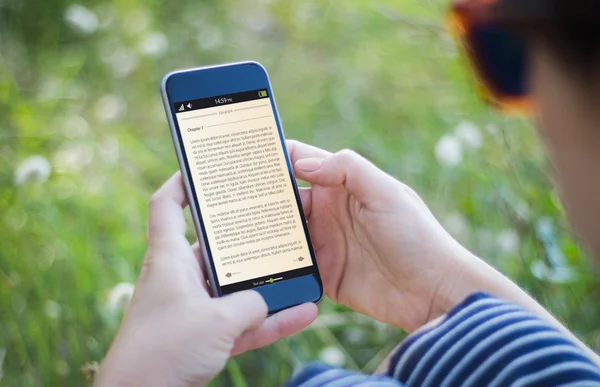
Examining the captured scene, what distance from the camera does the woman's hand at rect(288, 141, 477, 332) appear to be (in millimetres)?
708

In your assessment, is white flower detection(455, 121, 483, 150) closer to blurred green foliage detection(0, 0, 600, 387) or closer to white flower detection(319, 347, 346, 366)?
blurred green foliage detection(0, 0, 600, 387)

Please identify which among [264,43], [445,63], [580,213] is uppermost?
[264,43]

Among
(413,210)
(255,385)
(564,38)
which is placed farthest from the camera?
(255,385)

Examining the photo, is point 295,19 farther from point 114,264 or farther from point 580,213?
point 580,213

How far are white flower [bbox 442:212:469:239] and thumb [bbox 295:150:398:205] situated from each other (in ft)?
1.29

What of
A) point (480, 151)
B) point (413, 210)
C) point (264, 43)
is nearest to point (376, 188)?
point (413, 210)

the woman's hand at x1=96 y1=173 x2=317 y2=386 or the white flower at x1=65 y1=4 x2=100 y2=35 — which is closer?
the woman's hand at x1=96 y1=173 x2=317 y2=386

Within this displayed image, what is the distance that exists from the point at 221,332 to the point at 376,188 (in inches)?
8.8

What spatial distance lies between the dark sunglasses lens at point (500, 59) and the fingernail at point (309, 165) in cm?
29

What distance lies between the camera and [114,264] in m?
1.07

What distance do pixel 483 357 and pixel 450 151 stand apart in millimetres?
670

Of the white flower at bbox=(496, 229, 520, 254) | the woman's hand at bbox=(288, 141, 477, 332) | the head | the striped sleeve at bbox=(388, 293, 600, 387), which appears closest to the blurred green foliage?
the white flower at bbox=(496, 229, 520, 254)

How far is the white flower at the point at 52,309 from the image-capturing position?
0.96 m

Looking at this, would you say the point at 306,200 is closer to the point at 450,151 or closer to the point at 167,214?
the point at 167,214
